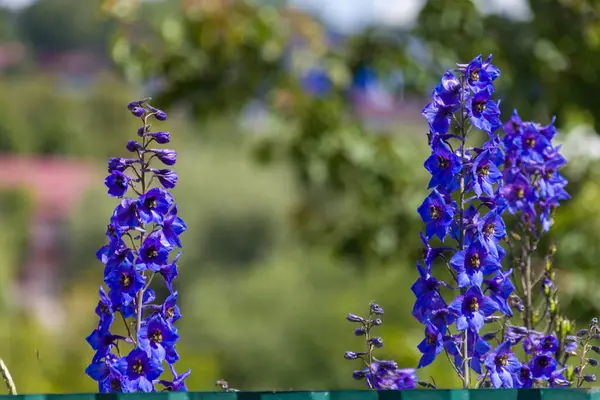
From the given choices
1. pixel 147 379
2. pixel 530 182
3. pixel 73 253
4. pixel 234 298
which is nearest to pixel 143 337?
pixel 147 379

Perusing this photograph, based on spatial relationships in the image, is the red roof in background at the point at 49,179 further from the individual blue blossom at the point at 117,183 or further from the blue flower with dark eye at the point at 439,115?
the blue flower with dark eye at the point at 439,115

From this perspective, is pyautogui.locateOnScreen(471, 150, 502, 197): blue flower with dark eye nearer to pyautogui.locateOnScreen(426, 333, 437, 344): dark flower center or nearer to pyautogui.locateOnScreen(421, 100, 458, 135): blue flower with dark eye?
pyautogui.locateOnScreen(421, 100, 458, 135): blue flower with dark eye

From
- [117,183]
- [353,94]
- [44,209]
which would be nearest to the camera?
[117,183]

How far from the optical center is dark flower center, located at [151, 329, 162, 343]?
1.99 m

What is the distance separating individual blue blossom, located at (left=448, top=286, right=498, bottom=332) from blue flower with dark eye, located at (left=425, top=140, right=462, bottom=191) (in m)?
0.19

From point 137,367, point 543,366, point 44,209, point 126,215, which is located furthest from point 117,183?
point 44,209

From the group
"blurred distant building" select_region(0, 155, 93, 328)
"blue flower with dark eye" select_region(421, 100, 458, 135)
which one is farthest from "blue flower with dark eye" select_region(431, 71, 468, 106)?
"blurred distant building" select_region(0, 155, 93, 328)

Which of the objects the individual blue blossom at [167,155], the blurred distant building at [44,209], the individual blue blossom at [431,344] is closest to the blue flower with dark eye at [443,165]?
the individual blue blossom at [431,344]

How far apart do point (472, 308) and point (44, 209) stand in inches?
813

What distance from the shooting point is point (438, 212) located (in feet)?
6.52

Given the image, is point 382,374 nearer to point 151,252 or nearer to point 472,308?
point 472,308

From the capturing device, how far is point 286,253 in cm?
1852

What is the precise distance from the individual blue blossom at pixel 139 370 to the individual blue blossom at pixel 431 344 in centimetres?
47

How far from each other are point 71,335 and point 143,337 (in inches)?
494
